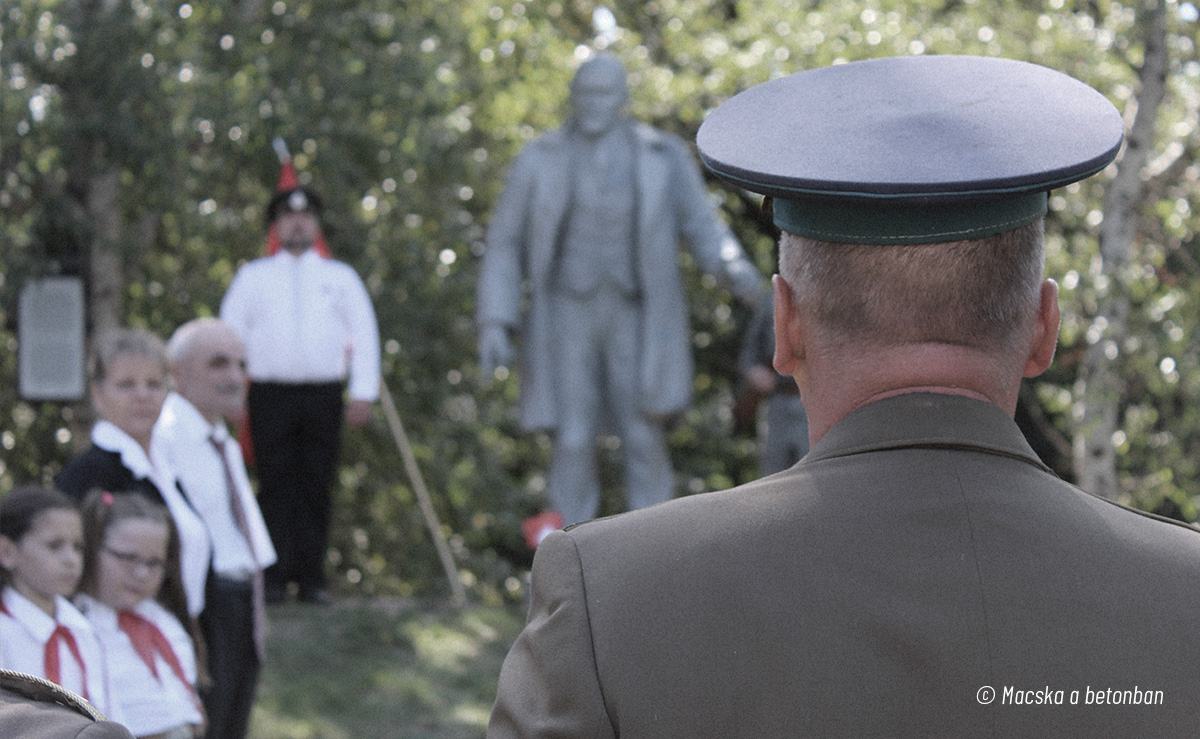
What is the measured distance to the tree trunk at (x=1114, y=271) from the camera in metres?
6.28

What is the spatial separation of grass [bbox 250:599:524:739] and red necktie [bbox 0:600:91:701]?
6.83 feet

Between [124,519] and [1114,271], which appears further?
[1114,271]

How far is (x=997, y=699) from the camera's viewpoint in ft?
4.04

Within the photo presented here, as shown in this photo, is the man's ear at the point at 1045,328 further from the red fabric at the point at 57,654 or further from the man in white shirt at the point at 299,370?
the man in white shirt at the point at 299,370

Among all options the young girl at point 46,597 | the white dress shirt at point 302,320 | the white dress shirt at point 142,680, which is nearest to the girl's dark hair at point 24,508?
the young girl at point 46,597

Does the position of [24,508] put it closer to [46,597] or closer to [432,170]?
[46,597]

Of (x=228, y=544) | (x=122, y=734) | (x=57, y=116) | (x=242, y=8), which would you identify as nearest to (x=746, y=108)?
(x=122, y=734)

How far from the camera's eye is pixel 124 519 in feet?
12.1

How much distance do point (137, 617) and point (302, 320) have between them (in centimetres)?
328

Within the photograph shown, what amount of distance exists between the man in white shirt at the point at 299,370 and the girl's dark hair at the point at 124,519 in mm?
3049

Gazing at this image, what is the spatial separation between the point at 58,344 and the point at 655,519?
285 inches

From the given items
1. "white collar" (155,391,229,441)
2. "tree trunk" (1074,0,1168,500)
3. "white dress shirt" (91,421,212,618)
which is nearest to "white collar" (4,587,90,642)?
"white dress shirt" (91,421,212,618)

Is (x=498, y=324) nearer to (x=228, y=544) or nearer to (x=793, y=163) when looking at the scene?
(x=228, y=544)

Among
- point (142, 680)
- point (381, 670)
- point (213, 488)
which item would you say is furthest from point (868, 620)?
point (381, 670)
